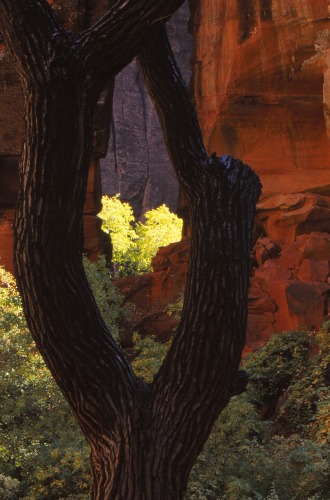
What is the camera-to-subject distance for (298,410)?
1038 cm

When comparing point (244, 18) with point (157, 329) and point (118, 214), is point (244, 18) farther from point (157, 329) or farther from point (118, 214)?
point (118, 214)

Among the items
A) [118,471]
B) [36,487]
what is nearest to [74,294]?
[118,471]

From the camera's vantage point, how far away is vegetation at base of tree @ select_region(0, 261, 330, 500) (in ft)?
23.2

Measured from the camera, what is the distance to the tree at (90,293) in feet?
12.3

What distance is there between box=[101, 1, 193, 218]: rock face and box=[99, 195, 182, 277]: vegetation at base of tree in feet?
6.07

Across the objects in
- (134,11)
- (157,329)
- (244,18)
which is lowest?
(157,329)

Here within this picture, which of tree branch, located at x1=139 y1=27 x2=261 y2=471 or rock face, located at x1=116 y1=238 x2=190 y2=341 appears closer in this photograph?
tree branch, located at x1=139 y1=27 x2=261 y2=471

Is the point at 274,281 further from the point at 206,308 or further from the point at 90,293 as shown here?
the point at 90,293

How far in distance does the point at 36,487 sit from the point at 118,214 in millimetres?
29805

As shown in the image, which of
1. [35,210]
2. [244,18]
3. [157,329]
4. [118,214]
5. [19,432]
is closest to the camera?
[35,210]

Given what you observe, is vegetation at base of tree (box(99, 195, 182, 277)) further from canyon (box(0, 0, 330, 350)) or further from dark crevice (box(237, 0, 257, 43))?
dark crevice (box(237, 0, 257, 43))

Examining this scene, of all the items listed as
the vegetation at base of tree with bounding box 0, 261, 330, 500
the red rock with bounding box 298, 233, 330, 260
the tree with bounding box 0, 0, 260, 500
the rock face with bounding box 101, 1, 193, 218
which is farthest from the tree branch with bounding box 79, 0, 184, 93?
the rock face with bounding box 101, 1, 193, 218

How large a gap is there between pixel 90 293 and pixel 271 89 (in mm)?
18048

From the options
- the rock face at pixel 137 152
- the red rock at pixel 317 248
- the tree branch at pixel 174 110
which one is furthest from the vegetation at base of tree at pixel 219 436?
the rock face at pixel 137 152
